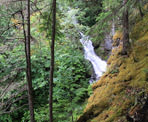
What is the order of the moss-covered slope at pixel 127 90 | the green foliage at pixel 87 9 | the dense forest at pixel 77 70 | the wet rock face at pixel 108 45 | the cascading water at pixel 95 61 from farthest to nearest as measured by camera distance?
the wet rock face at pixel 108 45, the cascading water at pixel 95 61, the green foliage at pixel 87 9, the dense forest at pixel 77 70, the moss-covered slope at pixel 127 90

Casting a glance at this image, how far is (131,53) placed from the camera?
5.72 metres

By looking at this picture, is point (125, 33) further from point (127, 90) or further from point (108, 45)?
point (108, 45)

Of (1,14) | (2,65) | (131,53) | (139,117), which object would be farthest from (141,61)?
(2,65)

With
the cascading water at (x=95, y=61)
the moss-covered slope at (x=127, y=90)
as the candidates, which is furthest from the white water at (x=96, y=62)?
the moss-covered slope at (x=127, y=90)

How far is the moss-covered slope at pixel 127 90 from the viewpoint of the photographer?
142 inches

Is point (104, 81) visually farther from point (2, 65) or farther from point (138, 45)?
point (2, 65)

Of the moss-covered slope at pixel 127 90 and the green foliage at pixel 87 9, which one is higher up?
the green foliage at pixel 87 9

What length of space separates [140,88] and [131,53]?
84.2 inches

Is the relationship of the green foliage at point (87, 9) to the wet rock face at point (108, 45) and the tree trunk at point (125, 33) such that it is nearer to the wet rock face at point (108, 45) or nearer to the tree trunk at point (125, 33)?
the wet rock face at point (108, 45)

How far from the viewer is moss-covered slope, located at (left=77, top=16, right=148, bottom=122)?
361 centimetres

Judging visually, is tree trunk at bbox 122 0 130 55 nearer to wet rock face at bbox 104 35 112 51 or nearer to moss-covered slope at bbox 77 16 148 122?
moss-covered slope at bbox 77 16 148 122

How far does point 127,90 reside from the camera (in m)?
4.49

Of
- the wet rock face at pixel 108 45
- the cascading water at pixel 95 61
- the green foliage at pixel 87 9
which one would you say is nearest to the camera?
the green foliage at pixel 87 9

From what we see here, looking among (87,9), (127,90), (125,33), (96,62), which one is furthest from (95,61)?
(127,90)
